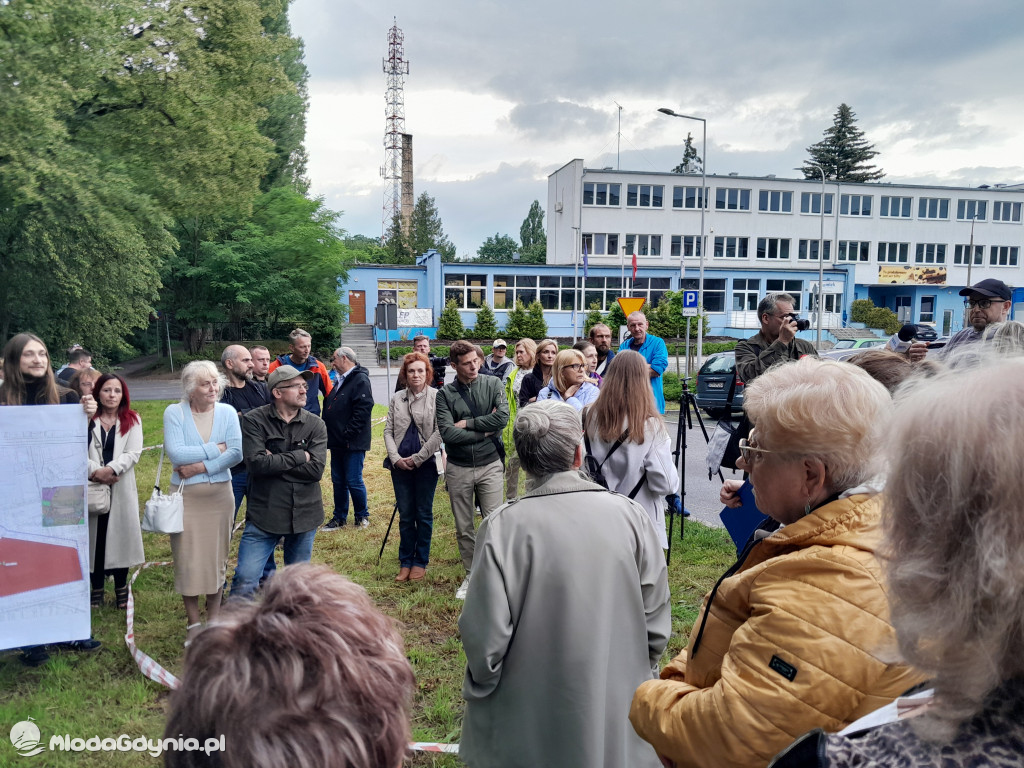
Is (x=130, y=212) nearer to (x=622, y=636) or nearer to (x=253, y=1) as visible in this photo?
(x=253, y=1)

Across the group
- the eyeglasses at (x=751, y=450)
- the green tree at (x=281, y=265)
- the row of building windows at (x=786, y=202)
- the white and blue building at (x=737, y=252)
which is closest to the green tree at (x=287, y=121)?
the green tree at (x=281, y=265)

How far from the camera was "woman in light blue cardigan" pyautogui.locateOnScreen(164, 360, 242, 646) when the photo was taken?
4.55m

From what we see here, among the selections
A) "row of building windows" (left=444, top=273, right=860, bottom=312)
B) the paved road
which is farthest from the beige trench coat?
"row of building windows" (left=444, top=273, right=860, bottom=312)

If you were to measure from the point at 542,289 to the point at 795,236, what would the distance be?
20.2 metres

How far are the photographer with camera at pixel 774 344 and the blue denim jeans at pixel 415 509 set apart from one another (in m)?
2.77

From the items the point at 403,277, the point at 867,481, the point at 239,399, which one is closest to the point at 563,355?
the point at 239,399

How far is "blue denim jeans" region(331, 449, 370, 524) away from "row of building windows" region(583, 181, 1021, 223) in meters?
42.6

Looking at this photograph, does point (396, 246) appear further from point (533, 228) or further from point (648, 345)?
point (648, 345)

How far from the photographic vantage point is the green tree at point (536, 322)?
139 ft

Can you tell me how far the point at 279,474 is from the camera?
4.60 metres

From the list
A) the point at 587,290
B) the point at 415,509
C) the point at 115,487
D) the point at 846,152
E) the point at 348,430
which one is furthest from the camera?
the point at 846,152

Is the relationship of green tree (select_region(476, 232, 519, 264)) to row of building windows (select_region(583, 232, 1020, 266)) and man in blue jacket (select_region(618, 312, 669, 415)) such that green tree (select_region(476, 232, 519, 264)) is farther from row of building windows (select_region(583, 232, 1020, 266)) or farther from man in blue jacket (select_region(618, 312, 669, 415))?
man in blue jacket (select_region(618, 312, 669, 415))

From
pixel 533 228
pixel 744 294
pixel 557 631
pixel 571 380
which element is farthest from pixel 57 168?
pixel 533 228

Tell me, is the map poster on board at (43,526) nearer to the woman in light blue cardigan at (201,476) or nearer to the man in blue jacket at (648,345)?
the woman in light blue cardigan at (201,476)
